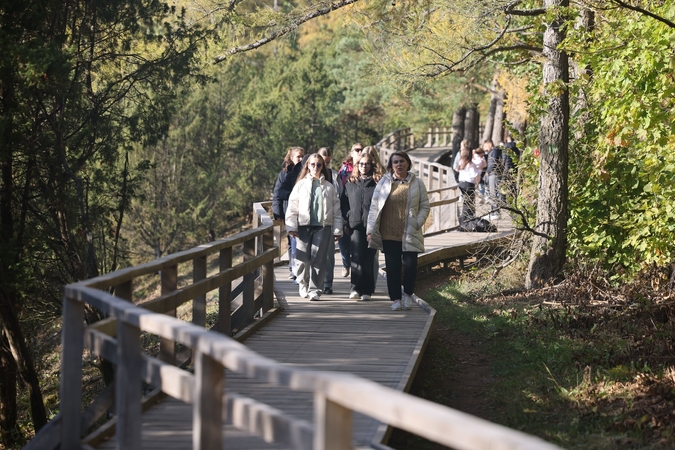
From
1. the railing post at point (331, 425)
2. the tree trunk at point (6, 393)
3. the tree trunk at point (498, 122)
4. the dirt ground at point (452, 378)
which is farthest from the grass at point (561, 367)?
the tree trunk at point (498, 122)

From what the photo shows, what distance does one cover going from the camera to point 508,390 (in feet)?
26.2

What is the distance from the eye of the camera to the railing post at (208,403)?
3.96m

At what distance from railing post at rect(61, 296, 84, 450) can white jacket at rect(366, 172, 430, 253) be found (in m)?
4.74

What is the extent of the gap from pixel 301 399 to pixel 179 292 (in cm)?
125

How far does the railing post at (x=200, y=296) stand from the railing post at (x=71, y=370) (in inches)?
75.0

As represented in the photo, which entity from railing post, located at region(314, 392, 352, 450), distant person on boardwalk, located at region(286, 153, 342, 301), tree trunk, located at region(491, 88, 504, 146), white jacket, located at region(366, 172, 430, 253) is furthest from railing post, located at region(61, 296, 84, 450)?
tree trunk, located at region(491, 88, 504, 146)

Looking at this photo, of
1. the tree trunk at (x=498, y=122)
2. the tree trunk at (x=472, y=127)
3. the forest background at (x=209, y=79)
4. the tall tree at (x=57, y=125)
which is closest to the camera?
the forest background at (x=209, y=79)

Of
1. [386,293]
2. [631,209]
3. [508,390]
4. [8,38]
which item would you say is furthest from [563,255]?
[8,38]

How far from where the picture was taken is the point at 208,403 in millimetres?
3971

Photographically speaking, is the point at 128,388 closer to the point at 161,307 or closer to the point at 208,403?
the point at 208,403

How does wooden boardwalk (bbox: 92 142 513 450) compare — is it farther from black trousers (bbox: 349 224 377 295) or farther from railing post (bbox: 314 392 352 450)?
railing post (bbox: 314 392 352 450)

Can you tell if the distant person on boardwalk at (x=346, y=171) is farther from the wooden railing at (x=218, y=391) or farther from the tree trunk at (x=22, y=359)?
the wooden railing at (x=218, y=391)

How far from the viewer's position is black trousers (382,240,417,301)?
9.62 meters

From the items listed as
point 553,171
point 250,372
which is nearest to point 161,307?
point 250,372
